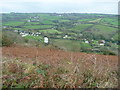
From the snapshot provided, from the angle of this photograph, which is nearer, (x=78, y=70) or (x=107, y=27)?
(x=78, y=70)

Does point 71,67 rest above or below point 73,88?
above

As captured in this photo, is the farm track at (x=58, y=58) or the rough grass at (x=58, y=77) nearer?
the rough grass at (x=58, y=77)

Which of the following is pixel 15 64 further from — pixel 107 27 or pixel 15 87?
pixel 107 27

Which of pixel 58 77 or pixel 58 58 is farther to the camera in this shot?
pixel 58 58

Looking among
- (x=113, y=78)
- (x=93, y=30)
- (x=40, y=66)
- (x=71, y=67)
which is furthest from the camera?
(x=93, y=30)

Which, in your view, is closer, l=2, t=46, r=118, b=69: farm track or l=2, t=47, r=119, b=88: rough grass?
l=2, t=47, r=119, b=88: rough grass

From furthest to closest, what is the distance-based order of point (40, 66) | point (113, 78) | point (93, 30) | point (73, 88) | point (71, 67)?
point (93, 30) < point (40, 66) < point (71, 67) < point (113, 78) < point (73, 88)

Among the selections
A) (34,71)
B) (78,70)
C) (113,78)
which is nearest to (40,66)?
(34,71)

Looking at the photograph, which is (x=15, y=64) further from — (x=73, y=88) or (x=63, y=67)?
(x=73, y=88)

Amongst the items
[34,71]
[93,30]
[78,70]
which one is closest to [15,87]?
[34,71]
